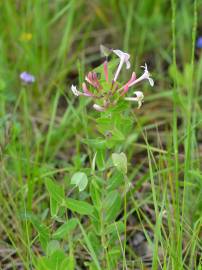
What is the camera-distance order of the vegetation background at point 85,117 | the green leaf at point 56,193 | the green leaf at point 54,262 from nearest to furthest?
the green leaf at point 54,262, the green leaf at point 56,193, the vegetation background at point 85,117

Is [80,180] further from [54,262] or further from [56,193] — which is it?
[54,262]

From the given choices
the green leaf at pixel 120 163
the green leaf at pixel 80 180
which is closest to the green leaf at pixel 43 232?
the green leaf at pixel 80 180

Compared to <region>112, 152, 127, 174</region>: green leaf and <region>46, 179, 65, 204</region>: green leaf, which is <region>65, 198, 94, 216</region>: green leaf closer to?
<region>46, 179, 65, 204</region>: green leaf

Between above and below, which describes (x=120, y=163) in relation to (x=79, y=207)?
above

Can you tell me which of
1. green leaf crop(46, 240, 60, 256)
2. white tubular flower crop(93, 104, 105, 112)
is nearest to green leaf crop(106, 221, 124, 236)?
green leaf crop(46, 240, 60, 256)

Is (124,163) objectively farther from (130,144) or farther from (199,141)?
(199,141)

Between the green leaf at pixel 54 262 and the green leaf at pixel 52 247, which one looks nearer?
the green leaf at pixel 54 262

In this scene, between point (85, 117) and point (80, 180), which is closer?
point (80, 180)

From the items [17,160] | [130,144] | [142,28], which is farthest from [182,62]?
[17,160]

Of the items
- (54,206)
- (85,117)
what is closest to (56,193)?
(54,206)

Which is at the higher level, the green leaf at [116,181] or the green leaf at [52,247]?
the green leaf at [116,181]

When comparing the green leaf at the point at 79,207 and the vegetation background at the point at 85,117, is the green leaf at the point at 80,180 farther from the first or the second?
the vegetation background at the point at 85,117
